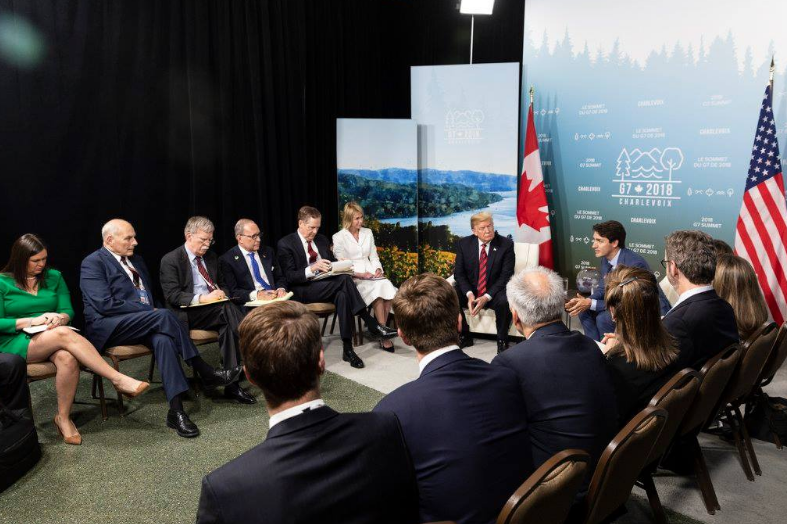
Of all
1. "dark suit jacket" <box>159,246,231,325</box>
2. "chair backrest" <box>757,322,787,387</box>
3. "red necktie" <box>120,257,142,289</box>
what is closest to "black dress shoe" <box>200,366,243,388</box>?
"dark suit jacket" <box>159,246,231,325</box>

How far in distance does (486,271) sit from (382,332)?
1034 mm

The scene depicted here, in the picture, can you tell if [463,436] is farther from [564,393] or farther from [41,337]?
[41,337]

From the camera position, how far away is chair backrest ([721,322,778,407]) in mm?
2678

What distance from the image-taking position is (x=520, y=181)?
19.6 ft

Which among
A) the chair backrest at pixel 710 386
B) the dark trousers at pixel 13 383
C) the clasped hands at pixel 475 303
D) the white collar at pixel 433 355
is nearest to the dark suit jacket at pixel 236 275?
the dark trousers at pixel 13 383

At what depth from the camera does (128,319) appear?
11.8 ft

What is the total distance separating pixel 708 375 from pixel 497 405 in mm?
1225

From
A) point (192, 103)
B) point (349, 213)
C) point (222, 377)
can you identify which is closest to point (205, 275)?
point (222, 377)

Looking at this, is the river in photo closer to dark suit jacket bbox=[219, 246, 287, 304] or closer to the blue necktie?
the blue necktie

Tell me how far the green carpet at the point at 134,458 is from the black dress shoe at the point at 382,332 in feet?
2.80

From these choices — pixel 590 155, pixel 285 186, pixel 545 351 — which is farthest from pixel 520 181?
pixel 545 351

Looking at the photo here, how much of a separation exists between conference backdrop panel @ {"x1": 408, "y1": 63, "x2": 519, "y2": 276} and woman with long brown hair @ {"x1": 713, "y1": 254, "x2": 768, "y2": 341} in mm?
2809

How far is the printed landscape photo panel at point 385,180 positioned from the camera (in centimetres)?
595

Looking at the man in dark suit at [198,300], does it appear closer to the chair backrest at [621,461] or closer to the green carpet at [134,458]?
the green carpet at [134,458]
